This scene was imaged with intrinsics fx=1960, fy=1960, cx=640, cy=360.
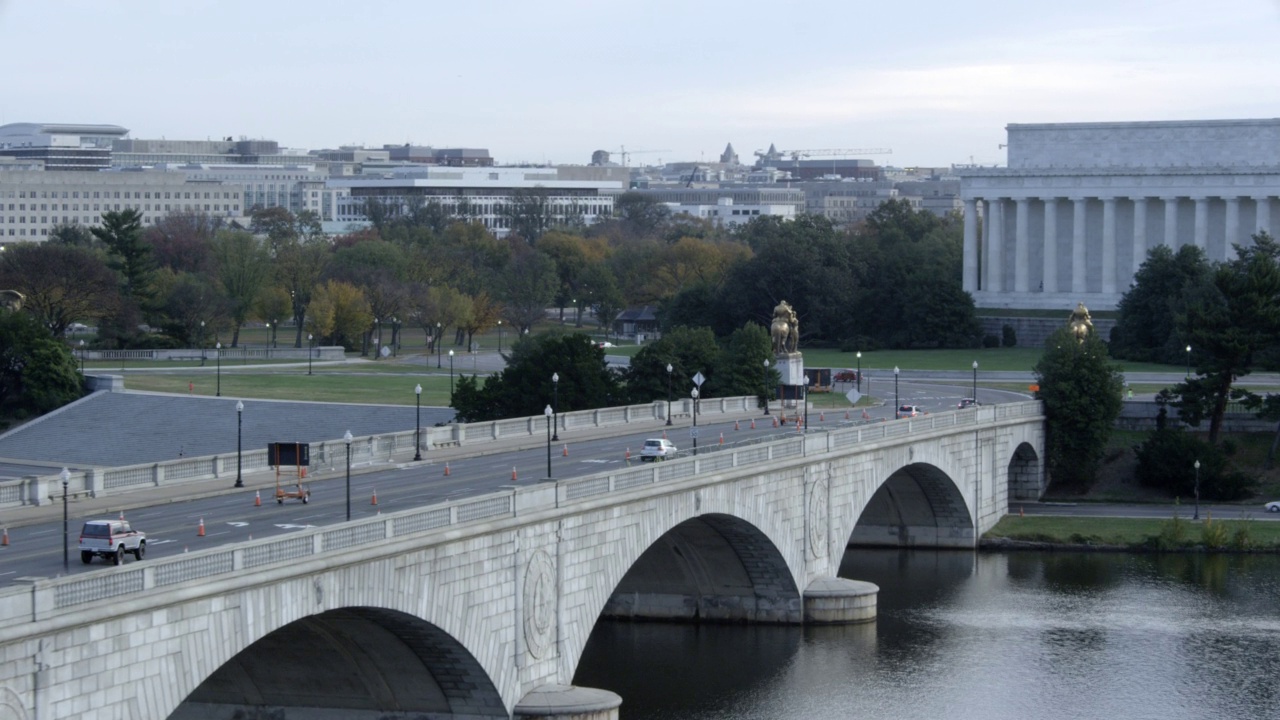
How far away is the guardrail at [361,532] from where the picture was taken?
3328cm

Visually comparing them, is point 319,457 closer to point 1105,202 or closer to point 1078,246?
point 1078,246

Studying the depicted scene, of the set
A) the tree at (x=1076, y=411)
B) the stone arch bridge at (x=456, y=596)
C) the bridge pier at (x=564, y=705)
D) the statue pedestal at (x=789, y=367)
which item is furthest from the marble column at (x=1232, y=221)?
the bridge pier at (x=564, y=705)

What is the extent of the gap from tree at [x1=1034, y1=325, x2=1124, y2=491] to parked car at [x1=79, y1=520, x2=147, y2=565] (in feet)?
219

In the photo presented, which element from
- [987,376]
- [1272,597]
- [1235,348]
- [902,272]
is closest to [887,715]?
[1272,597]

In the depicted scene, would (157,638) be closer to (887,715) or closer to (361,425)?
(887,715)

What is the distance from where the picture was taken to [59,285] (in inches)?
5541

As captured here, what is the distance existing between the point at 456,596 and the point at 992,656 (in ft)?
82.7

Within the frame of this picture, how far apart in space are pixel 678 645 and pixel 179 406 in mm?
54593

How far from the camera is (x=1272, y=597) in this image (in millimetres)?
74875

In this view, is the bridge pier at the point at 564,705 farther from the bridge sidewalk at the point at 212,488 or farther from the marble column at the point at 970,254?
the marble column at the point at 970,254

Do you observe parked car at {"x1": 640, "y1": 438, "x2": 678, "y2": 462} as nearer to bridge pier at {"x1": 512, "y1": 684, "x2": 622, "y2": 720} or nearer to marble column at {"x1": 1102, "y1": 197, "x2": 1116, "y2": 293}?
bridge pier at {"x1": 512, "y1": 684, "x2": 622, "y2": 720}

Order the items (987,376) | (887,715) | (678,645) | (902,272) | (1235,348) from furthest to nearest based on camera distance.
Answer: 1. (902,272)
2. (987,376)
3. (1235,348)
4. (678,645)
5. (887,715)

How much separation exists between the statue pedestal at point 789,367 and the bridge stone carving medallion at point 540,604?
4883 centimetres

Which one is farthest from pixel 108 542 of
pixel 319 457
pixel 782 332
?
pixel 782 332
